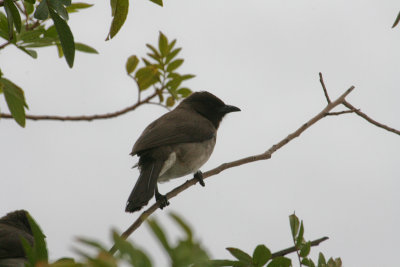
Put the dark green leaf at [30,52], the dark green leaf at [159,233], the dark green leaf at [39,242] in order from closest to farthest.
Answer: the dark green leaf at [159,233]
the dark green leaf at [39,242]
the dark green leaf at [30,52]

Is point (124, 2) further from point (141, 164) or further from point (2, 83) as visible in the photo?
point (141, 164)

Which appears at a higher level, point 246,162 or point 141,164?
point 246,162

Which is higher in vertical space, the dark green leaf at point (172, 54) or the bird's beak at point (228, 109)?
the dark green leaf at point (172, 54)

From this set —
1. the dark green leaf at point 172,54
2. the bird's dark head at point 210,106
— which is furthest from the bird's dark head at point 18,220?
the bird's dark head at point 210,106

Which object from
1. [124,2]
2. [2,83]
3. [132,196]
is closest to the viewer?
[124,2]

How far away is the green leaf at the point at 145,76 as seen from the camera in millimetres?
4836

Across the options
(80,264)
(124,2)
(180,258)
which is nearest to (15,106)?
(124,2)

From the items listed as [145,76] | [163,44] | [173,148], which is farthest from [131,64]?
[173,148]

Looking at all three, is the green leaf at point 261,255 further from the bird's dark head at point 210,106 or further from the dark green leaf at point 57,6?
the bird's dark head at point 210,106

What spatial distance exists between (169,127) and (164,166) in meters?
0.68

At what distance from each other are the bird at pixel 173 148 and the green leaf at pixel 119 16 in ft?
8.68

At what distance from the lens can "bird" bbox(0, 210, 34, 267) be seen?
169 inches

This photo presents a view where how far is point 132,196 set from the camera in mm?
4816

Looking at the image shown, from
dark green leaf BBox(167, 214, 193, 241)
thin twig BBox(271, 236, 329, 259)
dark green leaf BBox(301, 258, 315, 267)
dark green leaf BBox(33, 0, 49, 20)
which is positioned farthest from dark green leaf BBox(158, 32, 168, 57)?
dark green leaf BBox(167, 214, 193, 241)
